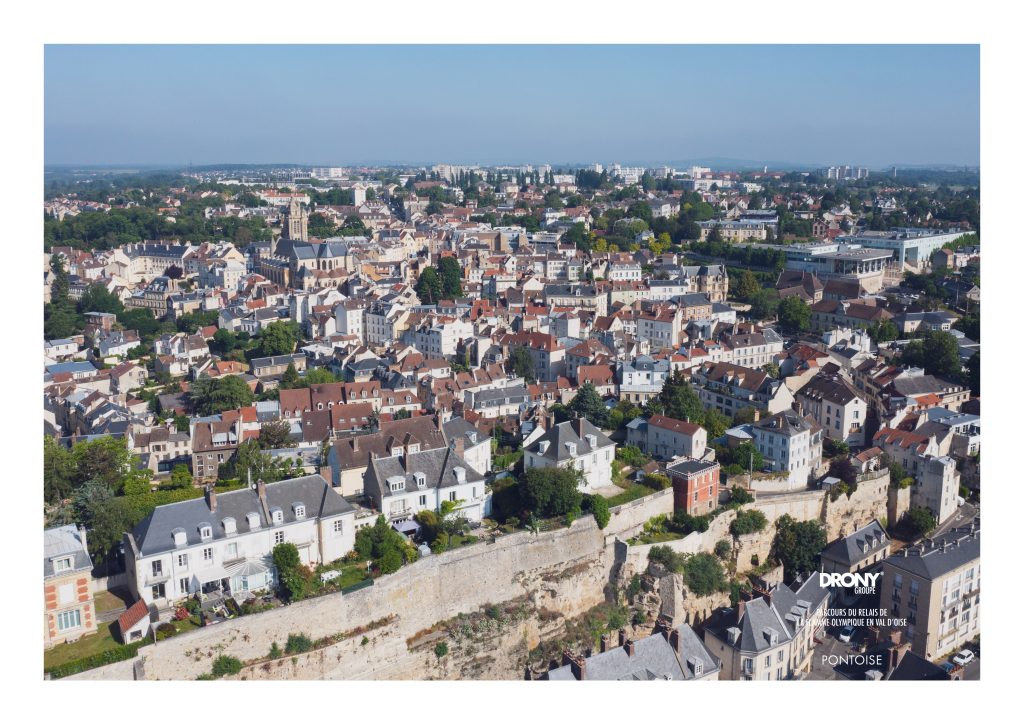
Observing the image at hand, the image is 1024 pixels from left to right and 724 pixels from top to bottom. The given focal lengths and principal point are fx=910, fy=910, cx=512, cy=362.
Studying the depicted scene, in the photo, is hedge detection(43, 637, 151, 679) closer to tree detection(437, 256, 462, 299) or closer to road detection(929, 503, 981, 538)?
road detection(929, 503, 981, 538)

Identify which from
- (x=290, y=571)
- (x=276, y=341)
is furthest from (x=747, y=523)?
(x=276, y=341)

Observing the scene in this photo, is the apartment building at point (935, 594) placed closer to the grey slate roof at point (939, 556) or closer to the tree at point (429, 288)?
the grey slate roof at point (939, 556)

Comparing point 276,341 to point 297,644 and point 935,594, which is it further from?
point 935,594

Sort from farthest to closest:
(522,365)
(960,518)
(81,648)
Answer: (522,365)
(960,518)
(81,648)

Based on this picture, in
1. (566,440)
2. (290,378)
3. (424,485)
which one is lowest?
(424,485)

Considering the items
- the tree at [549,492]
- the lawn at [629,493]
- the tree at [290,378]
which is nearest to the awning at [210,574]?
the tree at [549,492]

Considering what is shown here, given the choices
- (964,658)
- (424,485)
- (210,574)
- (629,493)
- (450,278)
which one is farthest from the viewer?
(450,278)

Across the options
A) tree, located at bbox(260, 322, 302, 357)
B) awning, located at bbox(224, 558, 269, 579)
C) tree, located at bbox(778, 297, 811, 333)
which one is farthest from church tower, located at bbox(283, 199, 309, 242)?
awning, located at bbox(224, 558, 269, 579)
